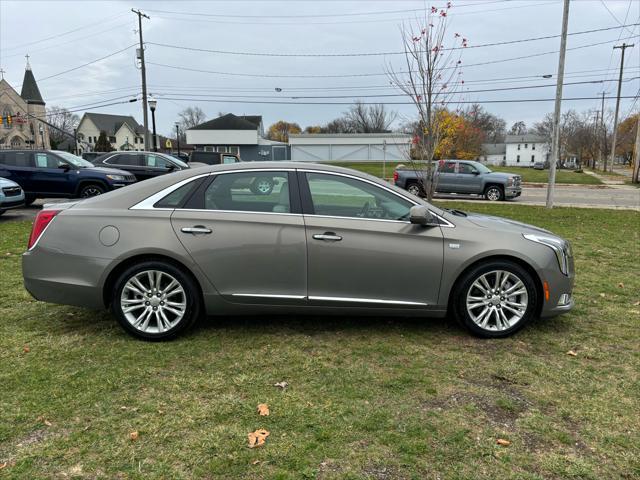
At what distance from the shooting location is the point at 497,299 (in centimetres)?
421

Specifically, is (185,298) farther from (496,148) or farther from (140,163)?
(496,148)

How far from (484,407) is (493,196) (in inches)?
715

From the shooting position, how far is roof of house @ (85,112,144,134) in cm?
10112

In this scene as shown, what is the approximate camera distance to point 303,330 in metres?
4.43

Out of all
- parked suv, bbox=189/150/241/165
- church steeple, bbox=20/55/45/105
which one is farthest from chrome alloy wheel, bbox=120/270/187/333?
church steeple, bbox=20/55/45/105

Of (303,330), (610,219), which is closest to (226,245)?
(303,330)

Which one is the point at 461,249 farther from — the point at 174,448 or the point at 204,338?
the point at 174,448

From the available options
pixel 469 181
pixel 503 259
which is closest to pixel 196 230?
pixel 503 259

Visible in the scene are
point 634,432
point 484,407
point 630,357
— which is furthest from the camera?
point 630,357

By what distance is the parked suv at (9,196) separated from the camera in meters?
11.0

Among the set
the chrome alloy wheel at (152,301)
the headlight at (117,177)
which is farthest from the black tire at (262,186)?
the headlight at (117,177)

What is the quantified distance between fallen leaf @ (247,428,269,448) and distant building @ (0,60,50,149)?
82897 mm

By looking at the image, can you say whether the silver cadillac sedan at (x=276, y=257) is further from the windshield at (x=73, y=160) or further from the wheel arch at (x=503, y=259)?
the windshield at (x=73, y=160)

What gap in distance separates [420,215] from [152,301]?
2353 mm
